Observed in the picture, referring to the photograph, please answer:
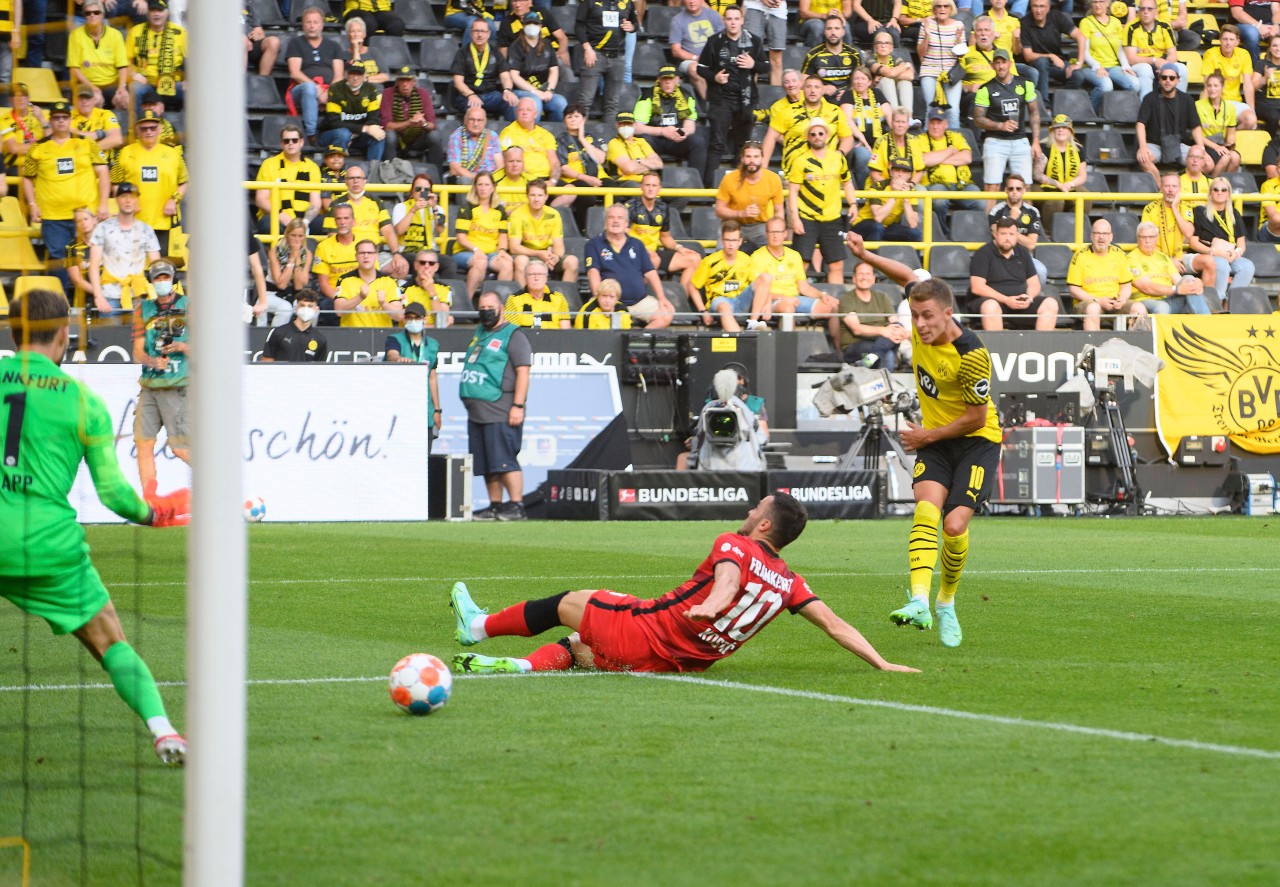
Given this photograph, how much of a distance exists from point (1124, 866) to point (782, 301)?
17683 mm

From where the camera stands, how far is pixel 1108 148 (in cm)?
2686

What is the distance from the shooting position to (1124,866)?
14.8ft

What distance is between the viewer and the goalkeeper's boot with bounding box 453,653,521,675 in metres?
8.12

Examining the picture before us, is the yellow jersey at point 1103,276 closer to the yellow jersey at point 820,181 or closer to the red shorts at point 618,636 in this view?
the yellow jersey at point 820,181

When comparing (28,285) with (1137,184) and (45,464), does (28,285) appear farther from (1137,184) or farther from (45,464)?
(1137,184)

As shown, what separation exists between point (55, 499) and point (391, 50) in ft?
63.1

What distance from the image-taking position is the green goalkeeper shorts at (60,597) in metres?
6.12

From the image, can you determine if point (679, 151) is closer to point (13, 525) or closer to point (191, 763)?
point (13, 525)

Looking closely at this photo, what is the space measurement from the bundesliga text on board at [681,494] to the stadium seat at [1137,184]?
9990mm

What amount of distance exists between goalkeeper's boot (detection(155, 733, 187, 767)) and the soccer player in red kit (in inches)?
89.4

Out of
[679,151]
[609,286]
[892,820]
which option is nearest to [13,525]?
[892,820]

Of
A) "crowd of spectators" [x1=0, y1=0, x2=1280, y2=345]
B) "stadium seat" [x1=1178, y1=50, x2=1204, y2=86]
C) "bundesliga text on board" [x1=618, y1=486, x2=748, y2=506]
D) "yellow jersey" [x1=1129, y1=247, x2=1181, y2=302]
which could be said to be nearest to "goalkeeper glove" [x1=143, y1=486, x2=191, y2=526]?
"crowd of spectators" [x1=0, y1=0, x2=1280, y2=345]

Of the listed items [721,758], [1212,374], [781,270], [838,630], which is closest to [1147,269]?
[1212,374]

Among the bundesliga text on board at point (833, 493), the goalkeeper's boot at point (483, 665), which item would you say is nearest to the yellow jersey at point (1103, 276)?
the bundesliga text on board at point (833, 493)
